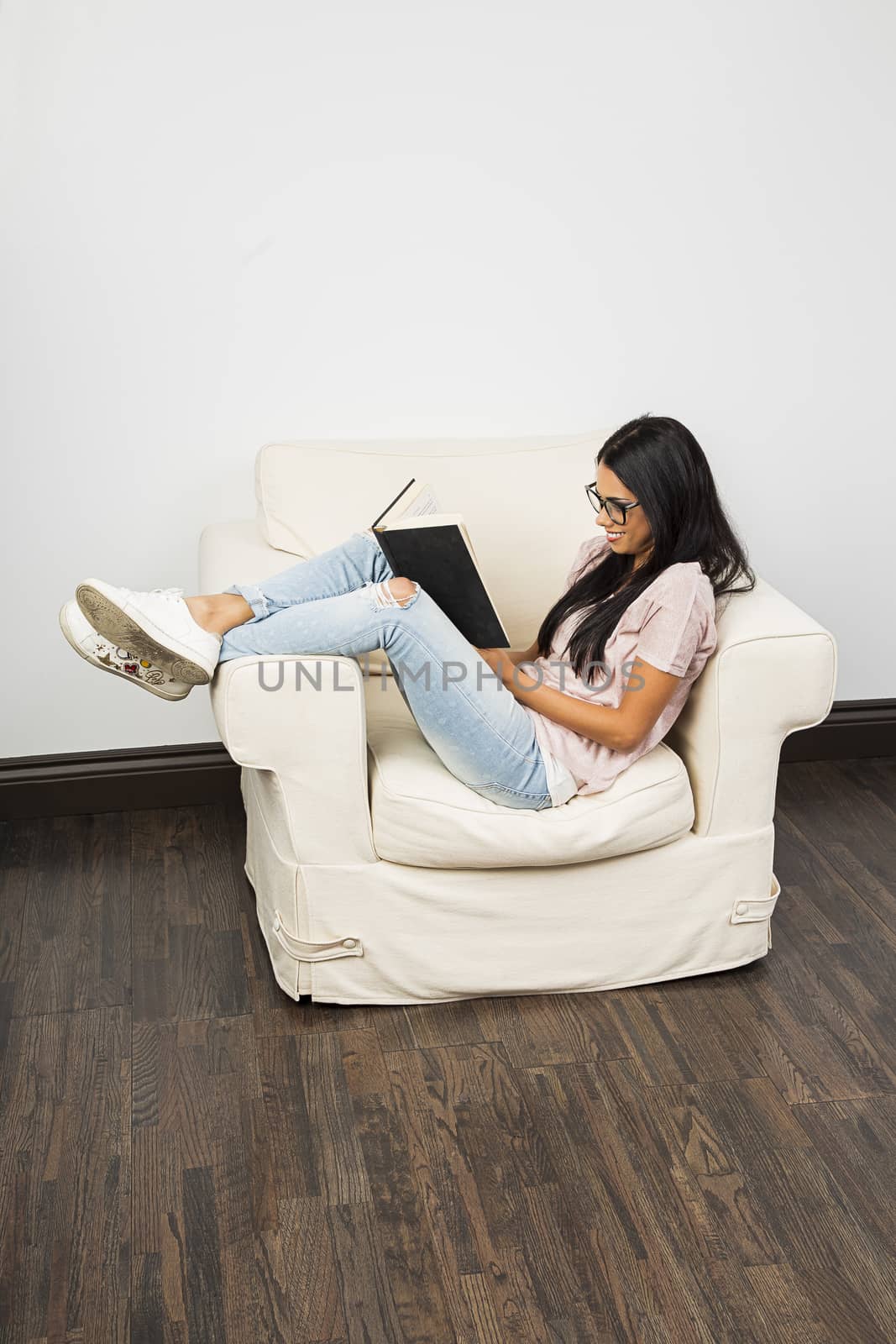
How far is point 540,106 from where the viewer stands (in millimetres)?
2766

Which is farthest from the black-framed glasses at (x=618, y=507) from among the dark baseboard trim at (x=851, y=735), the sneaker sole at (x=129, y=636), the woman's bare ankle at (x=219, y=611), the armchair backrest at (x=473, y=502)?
the dark baseboard trim at (x=851, y=735)

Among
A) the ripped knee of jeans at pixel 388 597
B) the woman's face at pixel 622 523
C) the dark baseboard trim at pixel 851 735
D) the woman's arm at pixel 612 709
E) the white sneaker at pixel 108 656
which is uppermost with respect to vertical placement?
the woman's face at pixel 622 523

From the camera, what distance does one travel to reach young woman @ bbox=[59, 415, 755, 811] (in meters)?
2.10

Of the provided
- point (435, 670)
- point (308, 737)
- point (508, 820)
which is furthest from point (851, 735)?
point (308, 737)

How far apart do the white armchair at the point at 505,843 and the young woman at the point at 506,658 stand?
2.2 inches

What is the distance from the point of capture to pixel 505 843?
2131 millimetres

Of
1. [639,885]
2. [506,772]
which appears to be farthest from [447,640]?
[639,885]

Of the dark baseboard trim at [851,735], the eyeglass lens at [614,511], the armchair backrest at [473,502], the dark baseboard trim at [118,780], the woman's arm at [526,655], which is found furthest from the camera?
the dark baseboard trim at [851,735]

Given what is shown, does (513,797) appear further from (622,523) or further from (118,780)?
(118,780)

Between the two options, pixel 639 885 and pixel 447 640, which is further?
pixel 639 885

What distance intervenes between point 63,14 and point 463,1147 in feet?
7.55

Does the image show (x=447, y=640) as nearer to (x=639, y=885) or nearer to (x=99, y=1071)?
(x=639, y=885)

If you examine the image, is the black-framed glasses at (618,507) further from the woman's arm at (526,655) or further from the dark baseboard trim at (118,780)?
the dark baseboard trim at (118,780)

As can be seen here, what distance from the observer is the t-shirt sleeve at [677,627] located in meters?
2.08
